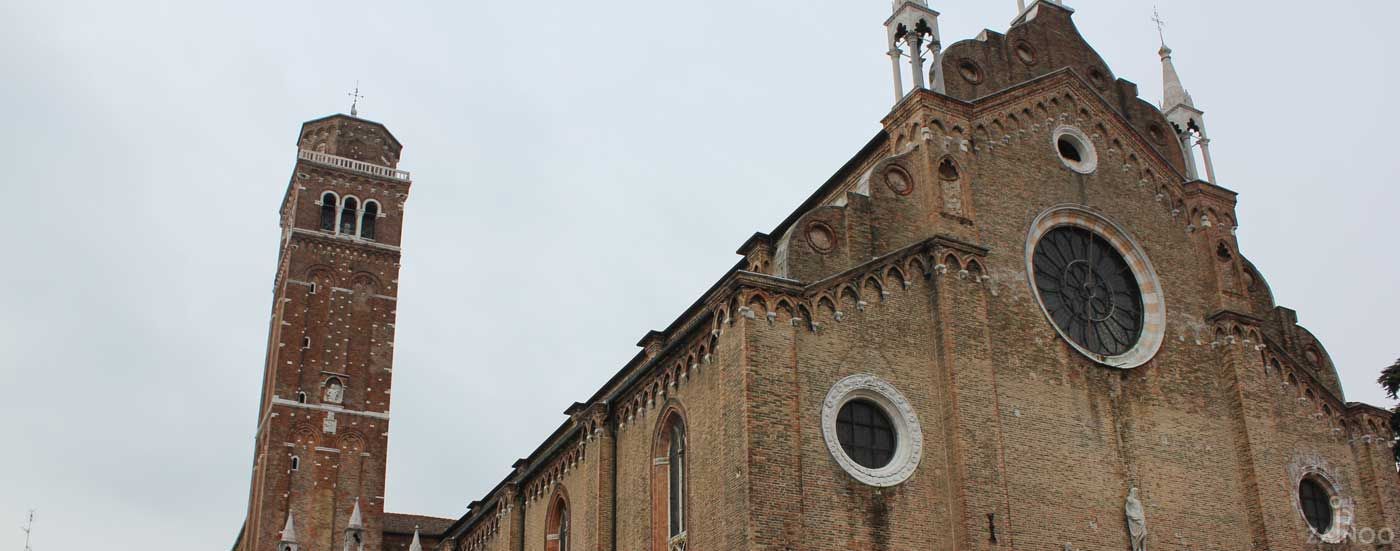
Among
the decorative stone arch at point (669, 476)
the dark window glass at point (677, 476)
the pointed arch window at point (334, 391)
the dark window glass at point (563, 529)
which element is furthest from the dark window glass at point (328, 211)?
the dark window glass at point (677, 476)

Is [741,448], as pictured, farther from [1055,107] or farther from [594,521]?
[1055,107]

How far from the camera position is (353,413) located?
4591 cm

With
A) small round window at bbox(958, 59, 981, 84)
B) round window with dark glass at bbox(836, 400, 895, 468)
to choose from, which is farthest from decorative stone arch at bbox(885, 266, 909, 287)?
small round window at bbox(958, 59, 981, 84)

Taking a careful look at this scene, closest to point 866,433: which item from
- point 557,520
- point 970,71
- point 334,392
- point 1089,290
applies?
point 1089,290

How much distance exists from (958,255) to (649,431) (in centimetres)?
636

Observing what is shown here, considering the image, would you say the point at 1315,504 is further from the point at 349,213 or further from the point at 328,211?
the point at 328,211

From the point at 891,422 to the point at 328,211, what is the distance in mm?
33889

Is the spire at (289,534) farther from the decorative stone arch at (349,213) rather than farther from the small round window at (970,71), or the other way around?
the small round window at (970,71)

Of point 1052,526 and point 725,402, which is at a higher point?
point 725,402

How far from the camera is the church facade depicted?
19969 millimetres

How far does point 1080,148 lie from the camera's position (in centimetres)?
2552

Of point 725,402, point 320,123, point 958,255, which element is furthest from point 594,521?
point 320,123

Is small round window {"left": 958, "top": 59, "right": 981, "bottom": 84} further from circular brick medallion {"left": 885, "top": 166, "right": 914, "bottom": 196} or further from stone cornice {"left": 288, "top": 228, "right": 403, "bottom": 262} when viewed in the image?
stone cornice {"left": 288, "top": 228, "right": 403, "bottom": 262}

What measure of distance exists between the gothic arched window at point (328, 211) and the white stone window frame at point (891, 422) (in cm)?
3320
